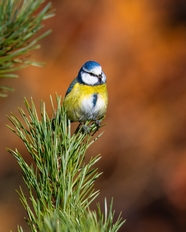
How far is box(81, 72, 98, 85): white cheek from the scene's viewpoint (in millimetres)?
2029

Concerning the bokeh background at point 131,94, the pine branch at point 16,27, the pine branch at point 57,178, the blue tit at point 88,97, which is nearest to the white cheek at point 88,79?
the blue tit at point 88,97

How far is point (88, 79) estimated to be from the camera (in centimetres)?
204

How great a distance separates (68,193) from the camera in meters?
0.92

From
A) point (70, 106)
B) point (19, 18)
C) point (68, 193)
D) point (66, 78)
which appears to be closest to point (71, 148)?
point (68, 193)

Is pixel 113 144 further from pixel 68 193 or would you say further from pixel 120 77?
pixel 68 193

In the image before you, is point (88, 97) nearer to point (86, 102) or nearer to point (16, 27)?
point (86, 102)

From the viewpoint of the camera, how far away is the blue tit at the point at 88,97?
190 centimetres

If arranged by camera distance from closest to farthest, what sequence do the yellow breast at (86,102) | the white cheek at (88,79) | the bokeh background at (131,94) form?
the yellow breast at (86,102), the white cheek at (88,79), the bokeh background at (131,94)

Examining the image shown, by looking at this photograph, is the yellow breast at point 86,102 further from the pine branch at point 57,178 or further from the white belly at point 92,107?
the pine branch at point 57,178

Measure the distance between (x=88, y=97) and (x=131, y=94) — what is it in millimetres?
2603

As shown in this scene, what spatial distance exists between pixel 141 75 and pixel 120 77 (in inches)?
8.6

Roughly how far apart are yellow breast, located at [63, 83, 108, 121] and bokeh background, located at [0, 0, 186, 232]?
2.36 metres

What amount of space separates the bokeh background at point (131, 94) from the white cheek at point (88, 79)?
7.53 feet

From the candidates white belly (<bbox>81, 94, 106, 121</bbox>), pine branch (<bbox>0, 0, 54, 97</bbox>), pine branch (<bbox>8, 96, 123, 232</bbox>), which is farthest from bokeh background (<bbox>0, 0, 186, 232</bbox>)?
pine branch (<bbox>0, 0, 54, 97</bbox>)
